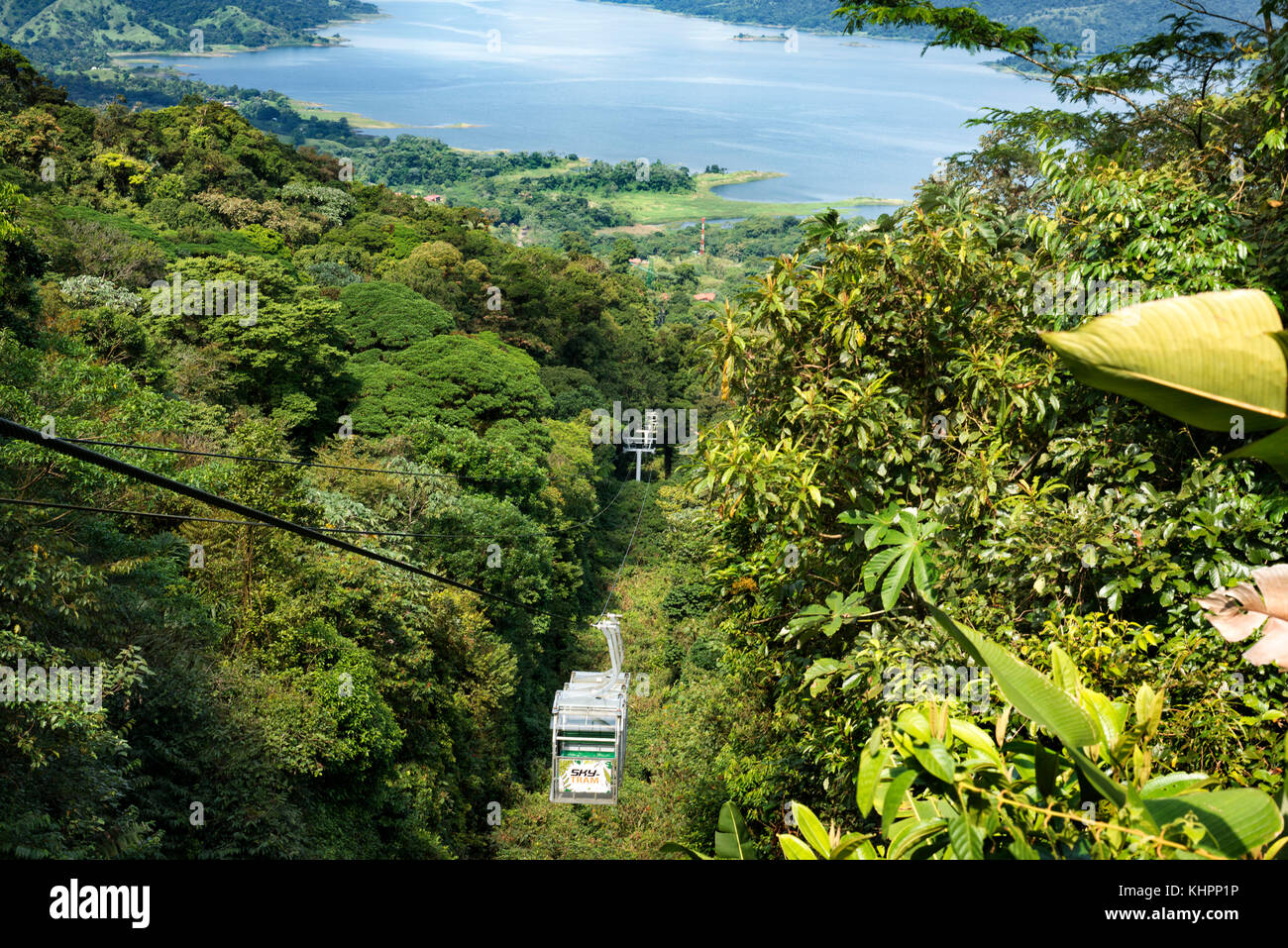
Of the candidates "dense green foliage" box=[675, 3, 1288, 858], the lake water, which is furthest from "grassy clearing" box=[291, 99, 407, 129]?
"dense green foliage" box=[675, 3, 1288, 858]

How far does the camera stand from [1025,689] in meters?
0.90

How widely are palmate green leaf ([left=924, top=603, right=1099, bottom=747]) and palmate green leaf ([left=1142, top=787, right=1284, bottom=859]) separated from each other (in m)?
0.12

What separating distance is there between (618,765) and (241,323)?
1458 centimetres

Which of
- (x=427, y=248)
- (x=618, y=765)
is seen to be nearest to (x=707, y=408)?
(x=427, y=248)

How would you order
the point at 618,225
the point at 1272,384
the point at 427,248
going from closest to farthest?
the point at 1272,384 → the point at 427,248 → the point at 618,225

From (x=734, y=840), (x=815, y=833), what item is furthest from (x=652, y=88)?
(x=815, y=833)

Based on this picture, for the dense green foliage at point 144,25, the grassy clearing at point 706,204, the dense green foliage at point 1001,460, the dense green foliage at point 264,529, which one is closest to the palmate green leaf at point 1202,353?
the dense green foliage at point 1001,460

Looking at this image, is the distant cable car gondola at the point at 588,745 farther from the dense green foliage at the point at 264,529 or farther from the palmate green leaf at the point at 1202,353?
the palmate green leaf at the point at 1202,353

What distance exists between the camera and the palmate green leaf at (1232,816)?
33.8 inches

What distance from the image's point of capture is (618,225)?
9756 cm

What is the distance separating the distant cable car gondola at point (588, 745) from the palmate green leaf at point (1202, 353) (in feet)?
36.5

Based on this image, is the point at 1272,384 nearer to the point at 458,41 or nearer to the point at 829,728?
the point at 829,728

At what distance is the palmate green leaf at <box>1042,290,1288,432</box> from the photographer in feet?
1.91

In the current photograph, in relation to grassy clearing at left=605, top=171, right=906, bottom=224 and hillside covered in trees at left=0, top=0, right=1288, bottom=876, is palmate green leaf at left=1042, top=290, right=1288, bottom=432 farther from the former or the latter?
grassy clearing at left=605, top=171, right=906, bottom=224
